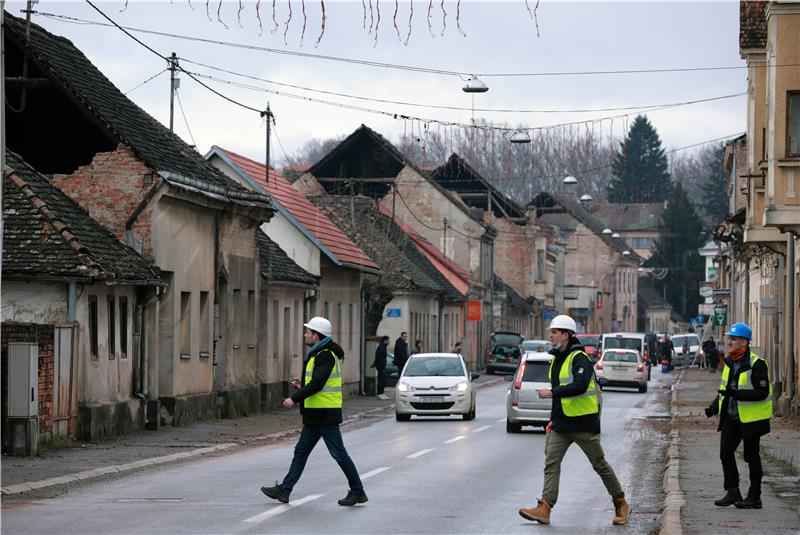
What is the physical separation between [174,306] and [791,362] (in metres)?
13.0

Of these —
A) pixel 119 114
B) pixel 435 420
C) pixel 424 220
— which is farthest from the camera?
pixel 424 220

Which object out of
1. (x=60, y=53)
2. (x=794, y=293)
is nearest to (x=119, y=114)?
(x=60, y=53)

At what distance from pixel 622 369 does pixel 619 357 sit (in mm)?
446

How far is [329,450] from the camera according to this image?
15273 millimetres

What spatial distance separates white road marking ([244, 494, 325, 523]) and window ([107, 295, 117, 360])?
11.6 meters

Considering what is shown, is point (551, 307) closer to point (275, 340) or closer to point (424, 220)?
point (424, 220)

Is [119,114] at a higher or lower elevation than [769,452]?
higher

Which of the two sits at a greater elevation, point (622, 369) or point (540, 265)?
point (540, 265)

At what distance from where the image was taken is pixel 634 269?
151875 mm

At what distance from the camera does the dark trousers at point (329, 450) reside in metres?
15.2

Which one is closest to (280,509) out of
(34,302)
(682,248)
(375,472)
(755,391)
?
(755,391)

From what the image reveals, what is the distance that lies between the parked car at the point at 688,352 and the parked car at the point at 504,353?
17.5 m

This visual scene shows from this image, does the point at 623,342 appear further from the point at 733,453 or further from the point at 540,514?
the point at 540,514

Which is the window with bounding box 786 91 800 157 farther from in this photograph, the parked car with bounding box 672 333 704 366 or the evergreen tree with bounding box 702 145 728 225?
the evergreen tree with bounding box 702 145 728 225
